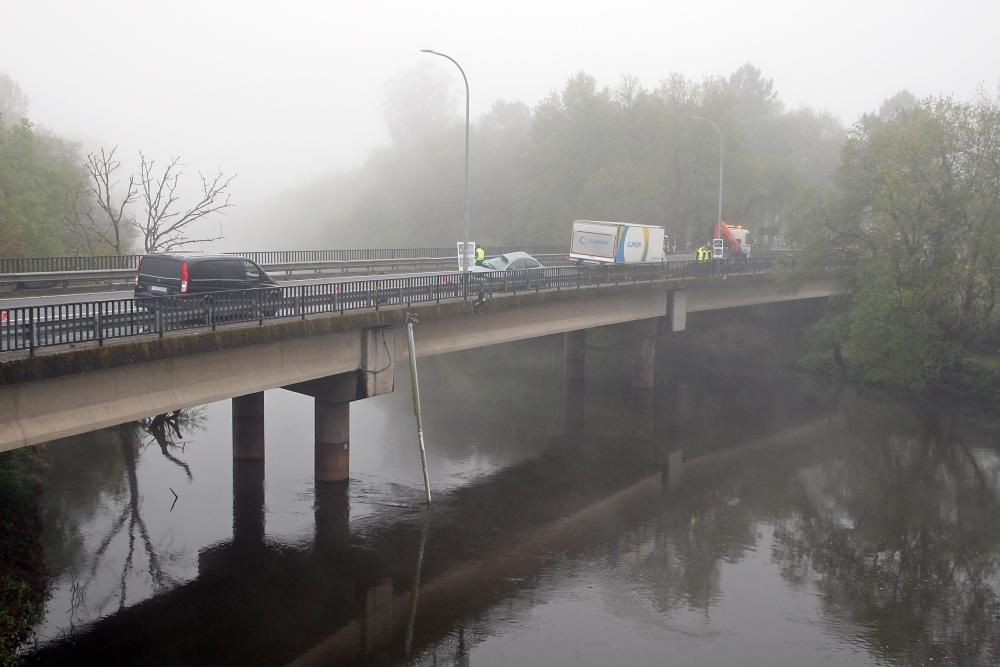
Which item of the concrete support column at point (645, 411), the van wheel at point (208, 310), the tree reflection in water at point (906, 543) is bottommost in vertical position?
the tree reflection in water at point (906, 543)

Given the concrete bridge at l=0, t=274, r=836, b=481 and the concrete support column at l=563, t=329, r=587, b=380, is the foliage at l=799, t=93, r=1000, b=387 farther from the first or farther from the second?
the concrete support column at l=563, t=329, r=587, b=380

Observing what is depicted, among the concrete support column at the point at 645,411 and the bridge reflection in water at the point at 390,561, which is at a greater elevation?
the concrete support column at the point at 645,411

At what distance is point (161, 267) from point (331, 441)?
7.44m

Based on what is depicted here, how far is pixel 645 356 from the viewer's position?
4550 cm

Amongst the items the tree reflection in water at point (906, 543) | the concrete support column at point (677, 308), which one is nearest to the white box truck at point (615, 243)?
the concrete support column at point (677, 308)

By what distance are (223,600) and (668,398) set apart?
2874 centimetres

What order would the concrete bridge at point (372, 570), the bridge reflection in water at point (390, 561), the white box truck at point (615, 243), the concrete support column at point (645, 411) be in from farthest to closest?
the white box truck at point (615, 243) < the concrete support column at point (645, 411) < the bridge reflection in water at point (390, 561) < the concrete bridge at point (372, 570)

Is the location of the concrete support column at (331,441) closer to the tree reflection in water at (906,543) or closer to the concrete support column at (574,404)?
the concrete support column at (574,404)

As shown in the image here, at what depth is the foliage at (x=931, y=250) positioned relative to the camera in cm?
4253

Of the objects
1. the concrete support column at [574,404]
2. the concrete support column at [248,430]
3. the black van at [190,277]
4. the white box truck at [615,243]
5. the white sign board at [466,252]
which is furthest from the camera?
the white box truck at [615,243]

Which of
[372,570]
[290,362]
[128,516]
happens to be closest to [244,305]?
[290,362]

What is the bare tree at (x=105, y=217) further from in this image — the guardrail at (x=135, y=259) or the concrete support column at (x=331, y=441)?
the concrete support column at (x=331, y=441)

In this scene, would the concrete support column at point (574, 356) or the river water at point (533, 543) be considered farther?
the concrete support column at point (574, 356)

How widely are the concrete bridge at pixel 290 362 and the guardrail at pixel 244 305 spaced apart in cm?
30
